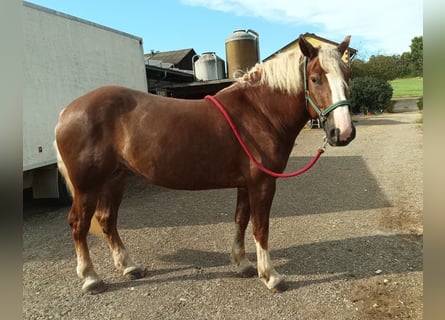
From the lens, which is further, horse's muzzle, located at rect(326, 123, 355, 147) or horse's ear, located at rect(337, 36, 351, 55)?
horse's ear, located at rect(337, 36, 351, 55)

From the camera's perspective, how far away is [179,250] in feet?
13.6

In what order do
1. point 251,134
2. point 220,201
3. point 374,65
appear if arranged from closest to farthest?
point 251,134
point 220,201
point 374,65

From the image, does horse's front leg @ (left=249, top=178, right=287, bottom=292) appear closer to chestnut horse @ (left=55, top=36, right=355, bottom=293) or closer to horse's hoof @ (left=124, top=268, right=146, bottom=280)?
chestnut horse @ (left=55, top=36, right=355, bottom=293)

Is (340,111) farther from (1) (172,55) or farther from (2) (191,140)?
(1) (172,55)

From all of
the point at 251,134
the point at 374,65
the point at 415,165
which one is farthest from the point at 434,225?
the point at 374,65

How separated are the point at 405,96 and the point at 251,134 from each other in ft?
130

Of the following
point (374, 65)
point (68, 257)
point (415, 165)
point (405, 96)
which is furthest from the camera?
point (405, 96)

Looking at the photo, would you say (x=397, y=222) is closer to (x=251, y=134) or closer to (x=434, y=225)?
(x=251, y=134)

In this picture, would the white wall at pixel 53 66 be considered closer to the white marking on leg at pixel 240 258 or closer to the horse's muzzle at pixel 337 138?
the white marking on leg at pixel 240 258

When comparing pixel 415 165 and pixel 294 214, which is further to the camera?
pixel 415 165

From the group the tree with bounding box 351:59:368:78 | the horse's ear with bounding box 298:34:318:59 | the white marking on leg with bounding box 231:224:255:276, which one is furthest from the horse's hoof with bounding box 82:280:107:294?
the tree with bounding box 351:59:368:78

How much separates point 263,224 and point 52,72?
184 inches

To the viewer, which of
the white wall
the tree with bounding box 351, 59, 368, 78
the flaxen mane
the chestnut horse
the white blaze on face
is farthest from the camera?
the tree with bounding box 351, 59, 368, 78

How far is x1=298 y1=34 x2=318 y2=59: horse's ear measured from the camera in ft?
8.92
